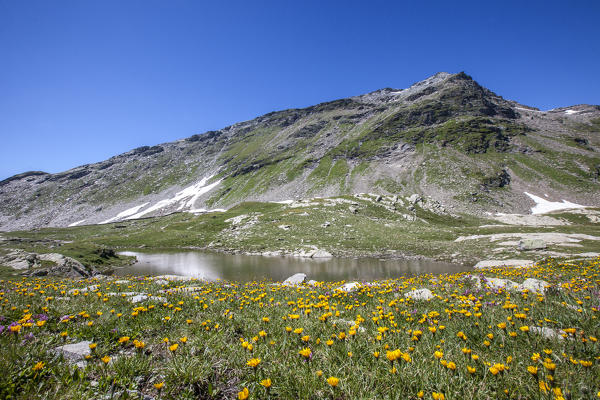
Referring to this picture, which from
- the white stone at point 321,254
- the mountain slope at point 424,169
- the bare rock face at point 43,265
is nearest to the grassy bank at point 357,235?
the white stone at point 321,254

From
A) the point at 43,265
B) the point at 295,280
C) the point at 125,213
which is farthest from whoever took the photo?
the point at 125,213

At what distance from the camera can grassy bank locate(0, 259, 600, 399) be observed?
2.94 meters

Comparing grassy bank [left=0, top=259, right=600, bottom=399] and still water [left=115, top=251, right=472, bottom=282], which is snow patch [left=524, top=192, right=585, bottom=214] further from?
grassy bank [left=0, top=259, right=600, bottom=399]

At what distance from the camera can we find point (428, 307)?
660cm

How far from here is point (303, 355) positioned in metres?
3.43

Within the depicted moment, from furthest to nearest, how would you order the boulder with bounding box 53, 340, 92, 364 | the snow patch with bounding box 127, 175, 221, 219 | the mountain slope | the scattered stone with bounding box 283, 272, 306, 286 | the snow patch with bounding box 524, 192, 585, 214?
the snow patch with bounding box 127, 175, 221, 219 < the mountain slope < the snow patch with bounding box 524, 192, 585, 214 < the scattered stone with bounding box 283, 272, 306, 286 < the boulder with bounding box 53, 340, 92, 364

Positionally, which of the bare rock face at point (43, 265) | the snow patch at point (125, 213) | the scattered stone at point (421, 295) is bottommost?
the bare rock face at point (43, 265)

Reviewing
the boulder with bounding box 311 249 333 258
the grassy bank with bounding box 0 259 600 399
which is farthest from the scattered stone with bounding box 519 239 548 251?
the grassy bank with bounding box 0 259 600 399

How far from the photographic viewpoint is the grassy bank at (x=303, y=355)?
2936 millimetres

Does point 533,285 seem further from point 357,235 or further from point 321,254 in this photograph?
point 357,235

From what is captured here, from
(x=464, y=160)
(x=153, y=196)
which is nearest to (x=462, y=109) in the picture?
(x=464, y=160)

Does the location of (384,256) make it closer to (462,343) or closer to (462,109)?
(462,343)

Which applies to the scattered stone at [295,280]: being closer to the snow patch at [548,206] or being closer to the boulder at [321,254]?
the boulder at [321,254]

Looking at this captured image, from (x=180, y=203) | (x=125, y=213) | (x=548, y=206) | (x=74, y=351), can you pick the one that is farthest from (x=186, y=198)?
(x=548, y=206)
